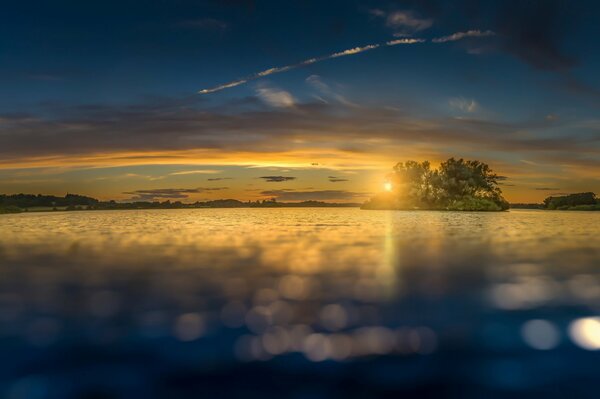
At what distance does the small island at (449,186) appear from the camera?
7131 inches

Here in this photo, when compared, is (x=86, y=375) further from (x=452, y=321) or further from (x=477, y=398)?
(x=452, y=321)

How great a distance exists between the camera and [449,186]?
18100 cm

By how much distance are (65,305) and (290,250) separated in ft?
65.5

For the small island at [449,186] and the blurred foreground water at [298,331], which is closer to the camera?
the blurred foreground water at [298,331]

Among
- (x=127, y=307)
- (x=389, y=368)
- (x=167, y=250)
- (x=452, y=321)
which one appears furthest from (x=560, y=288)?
(x=167, y=250)

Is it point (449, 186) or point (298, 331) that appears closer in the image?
point (298, 331)

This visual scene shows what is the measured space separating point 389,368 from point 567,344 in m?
5.08

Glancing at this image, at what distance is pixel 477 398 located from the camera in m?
9.06

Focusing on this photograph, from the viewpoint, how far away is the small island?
181m

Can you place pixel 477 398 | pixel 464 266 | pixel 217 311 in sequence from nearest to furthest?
pixel 477 398, pixel 217 311, pixel 464 266

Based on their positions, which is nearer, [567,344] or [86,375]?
[86,375]

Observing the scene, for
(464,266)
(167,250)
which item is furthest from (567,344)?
(167,250)

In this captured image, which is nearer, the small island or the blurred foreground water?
the blurred foreground water

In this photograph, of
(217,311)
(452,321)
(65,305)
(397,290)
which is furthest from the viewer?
(397,290)
